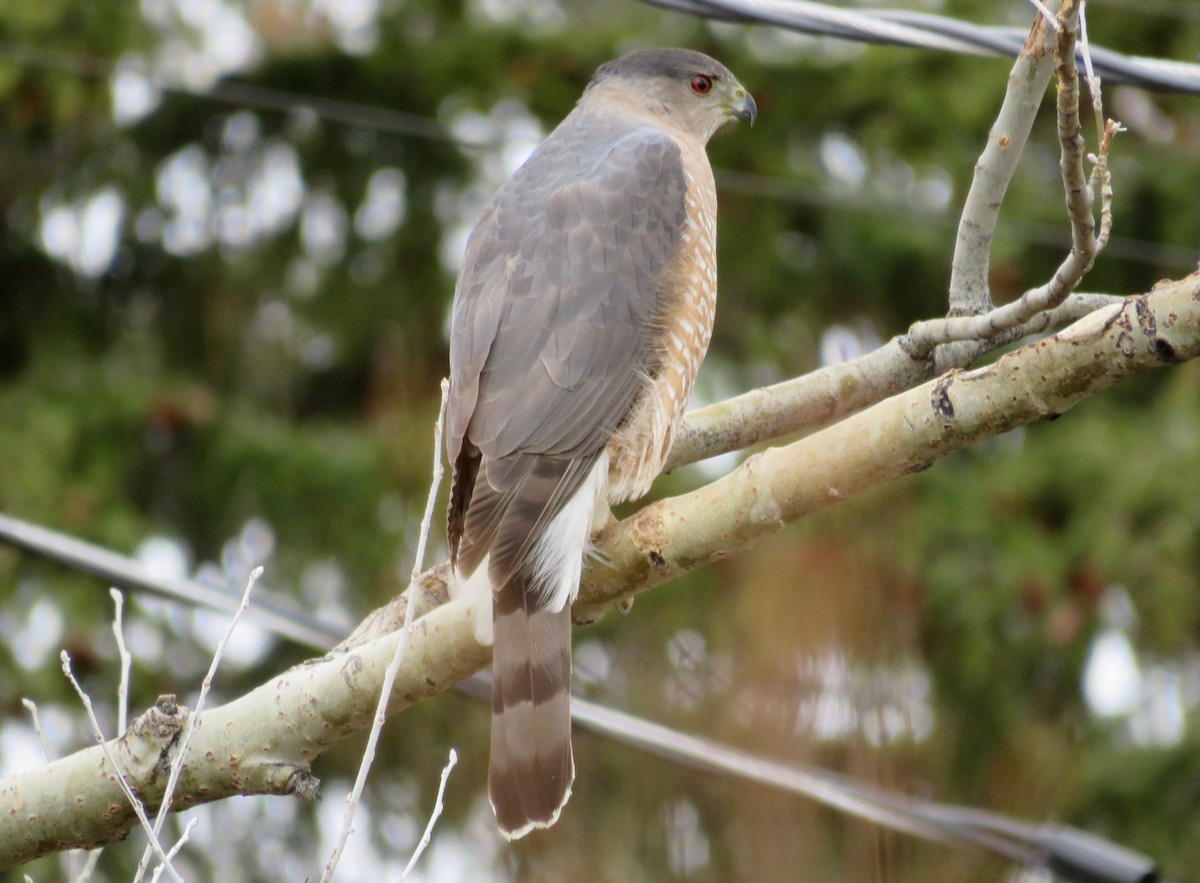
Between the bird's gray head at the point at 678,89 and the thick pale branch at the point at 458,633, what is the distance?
2064 mm

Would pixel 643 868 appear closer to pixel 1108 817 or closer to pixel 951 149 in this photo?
pixel 1108 817

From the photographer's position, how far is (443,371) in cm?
754

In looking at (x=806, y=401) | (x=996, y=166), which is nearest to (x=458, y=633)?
(x=806, y=401)

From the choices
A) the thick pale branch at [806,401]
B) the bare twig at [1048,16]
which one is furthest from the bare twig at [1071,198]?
the thick pale branch at [806,401]

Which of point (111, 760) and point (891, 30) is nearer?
point (111, 760)

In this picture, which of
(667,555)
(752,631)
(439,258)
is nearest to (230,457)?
(439,258)

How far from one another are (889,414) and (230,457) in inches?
198

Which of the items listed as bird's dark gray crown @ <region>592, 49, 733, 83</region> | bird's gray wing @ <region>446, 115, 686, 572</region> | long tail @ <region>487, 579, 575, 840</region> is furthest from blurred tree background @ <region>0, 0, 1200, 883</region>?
long tail @ <region>487, 579, 575, 840</region>

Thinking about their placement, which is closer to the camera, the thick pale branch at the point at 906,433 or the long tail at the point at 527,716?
the thick pale branch at the point at 906,433

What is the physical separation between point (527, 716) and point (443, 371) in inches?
182

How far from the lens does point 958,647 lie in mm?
6934

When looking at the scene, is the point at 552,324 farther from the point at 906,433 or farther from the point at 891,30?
the point at 906,433

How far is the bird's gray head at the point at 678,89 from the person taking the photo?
4.66 meters

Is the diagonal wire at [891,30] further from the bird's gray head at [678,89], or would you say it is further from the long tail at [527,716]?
the bird's gray head at [678,89]
